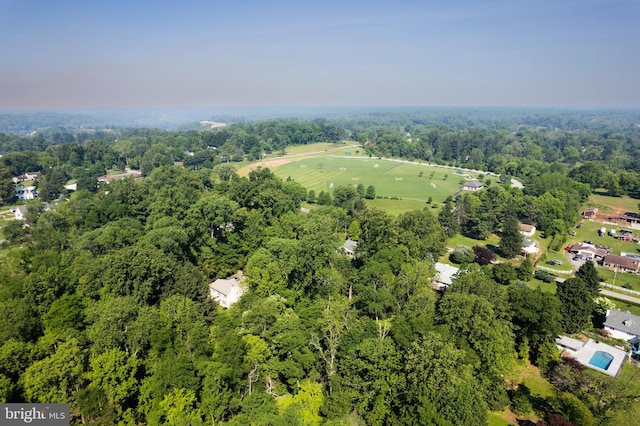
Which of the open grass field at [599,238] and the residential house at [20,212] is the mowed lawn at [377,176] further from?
the residential house at [20,212]

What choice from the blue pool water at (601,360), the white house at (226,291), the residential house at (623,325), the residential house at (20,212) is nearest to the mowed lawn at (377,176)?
the residential house at (623,325)

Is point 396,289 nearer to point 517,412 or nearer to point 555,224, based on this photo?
point 517,412

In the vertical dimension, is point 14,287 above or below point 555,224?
above

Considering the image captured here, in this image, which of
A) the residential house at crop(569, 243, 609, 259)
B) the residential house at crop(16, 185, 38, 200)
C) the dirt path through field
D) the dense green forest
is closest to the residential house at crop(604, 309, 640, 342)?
the dense green forest

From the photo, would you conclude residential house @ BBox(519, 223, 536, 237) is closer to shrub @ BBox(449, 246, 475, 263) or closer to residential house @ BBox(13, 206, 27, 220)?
shrub @ BBox(449, 246, 475, 263)

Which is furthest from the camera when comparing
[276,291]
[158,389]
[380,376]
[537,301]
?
[276,291]

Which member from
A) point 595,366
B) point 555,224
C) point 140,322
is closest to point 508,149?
point 555,224
